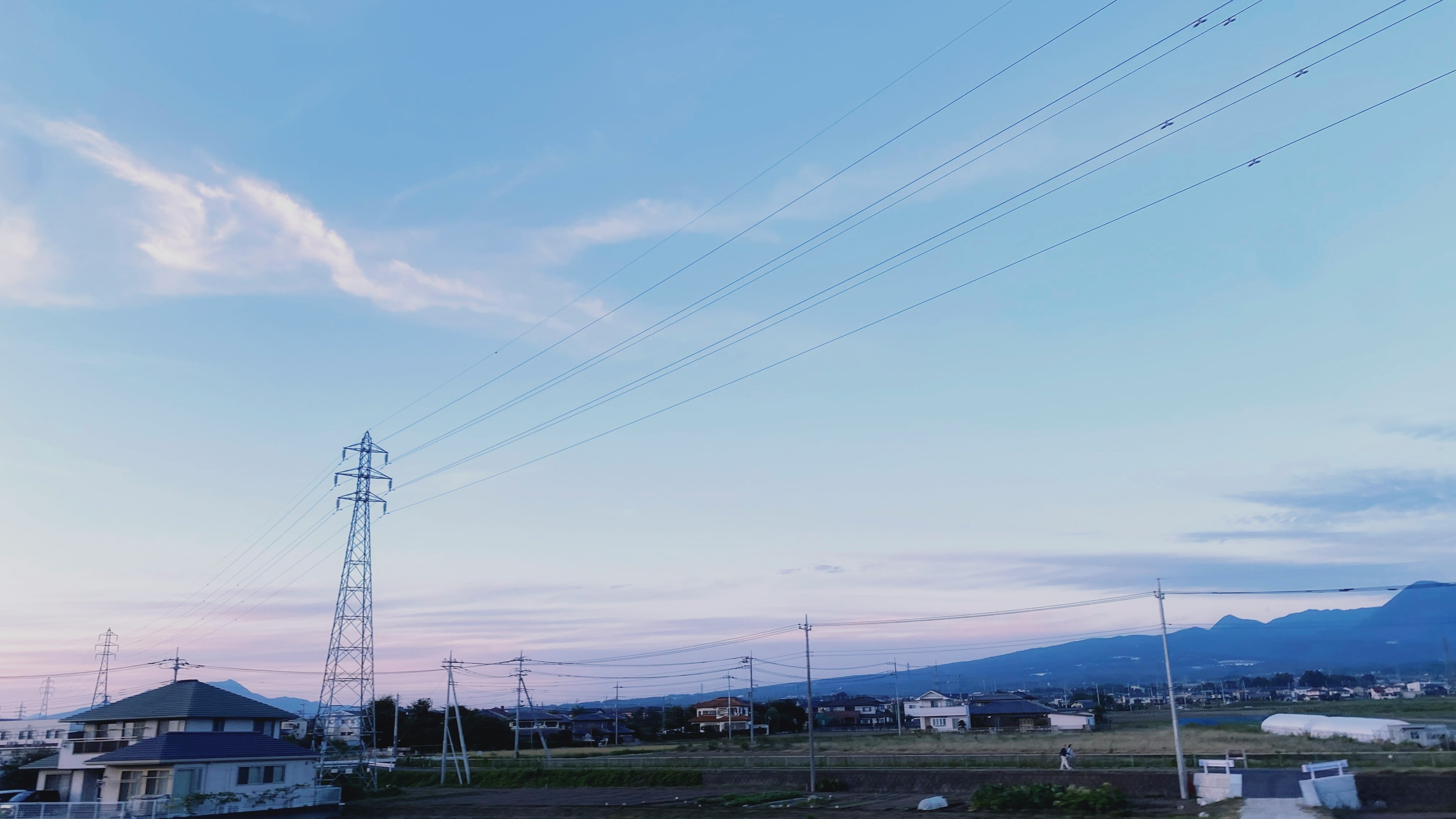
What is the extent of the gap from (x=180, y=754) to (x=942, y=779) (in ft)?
98.7

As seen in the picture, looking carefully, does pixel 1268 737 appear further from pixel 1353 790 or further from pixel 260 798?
pixel 260 798

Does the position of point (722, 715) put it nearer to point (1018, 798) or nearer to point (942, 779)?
point (942, 779)

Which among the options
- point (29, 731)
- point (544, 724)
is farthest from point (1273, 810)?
point (29, 731)

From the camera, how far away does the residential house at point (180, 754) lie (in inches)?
1436

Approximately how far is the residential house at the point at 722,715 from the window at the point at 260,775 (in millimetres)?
57837

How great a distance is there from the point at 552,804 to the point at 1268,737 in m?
36.2

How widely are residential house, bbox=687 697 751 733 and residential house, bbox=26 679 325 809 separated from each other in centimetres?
5744

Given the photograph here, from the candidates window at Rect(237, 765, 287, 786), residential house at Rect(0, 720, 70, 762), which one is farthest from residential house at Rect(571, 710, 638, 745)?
window at Rect(237, 765, 287, 786)

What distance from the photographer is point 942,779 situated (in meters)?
34.5

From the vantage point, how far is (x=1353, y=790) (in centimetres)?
2384

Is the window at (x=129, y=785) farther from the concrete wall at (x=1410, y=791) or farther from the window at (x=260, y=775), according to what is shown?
the concrete wall at (x=1410, y=791)

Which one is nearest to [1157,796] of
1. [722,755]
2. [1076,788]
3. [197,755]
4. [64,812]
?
[1076,788]

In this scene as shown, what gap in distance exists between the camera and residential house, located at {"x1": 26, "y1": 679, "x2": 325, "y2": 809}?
36469 millimetres

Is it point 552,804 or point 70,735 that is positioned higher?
point 70,735
